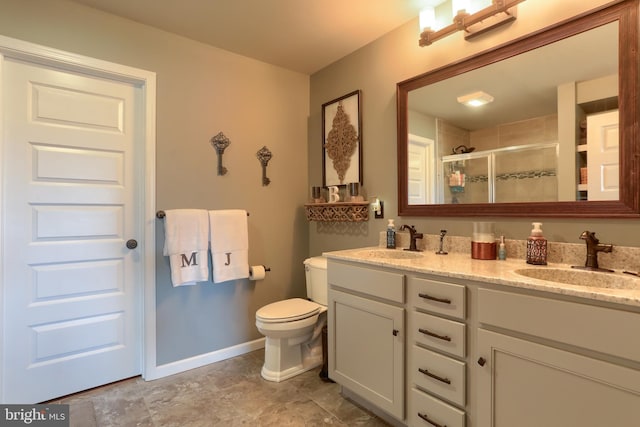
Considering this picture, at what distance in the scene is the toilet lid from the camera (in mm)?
2121

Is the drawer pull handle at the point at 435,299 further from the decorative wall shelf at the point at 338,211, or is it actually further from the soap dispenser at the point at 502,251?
the decorative wall shelf at the point at 338,211

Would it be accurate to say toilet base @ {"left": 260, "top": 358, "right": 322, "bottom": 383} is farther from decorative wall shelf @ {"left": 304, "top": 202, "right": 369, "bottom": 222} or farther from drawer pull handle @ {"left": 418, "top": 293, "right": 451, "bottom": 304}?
drawer pull handle @ {"left": 418, "top": 293, "right": 451, "bottom": 304}

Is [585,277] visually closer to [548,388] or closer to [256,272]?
[548,388]

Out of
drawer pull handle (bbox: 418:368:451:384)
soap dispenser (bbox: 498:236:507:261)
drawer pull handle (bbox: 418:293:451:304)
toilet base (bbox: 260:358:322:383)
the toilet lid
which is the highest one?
soap dispenser (bbox: 498:236:507:261)

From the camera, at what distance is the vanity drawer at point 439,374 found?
A: 1.35 m

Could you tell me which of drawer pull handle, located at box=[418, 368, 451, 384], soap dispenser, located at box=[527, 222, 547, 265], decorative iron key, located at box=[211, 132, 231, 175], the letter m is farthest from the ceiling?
drawer pull handle, located at box=[418, 368, 451, 384]

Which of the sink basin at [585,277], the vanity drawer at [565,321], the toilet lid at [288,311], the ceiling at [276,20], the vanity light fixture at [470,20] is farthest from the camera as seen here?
the toilet lid at [288,311]

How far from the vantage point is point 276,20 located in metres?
2.13

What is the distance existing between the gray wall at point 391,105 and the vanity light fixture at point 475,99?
0.77 ft

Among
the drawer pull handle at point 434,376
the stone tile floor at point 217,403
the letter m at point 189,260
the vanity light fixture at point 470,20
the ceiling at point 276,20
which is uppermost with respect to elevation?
the ceiling at point 276,20

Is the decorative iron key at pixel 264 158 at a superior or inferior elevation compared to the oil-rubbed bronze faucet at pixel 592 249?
superior

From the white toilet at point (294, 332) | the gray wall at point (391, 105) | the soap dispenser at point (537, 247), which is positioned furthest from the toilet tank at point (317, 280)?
the soap dispenser at point (537, 247)

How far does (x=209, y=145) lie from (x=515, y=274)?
2.10 metres

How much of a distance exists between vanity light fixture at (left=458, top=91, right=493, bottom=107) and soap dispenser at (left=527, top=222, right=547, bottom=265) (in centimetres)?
73
